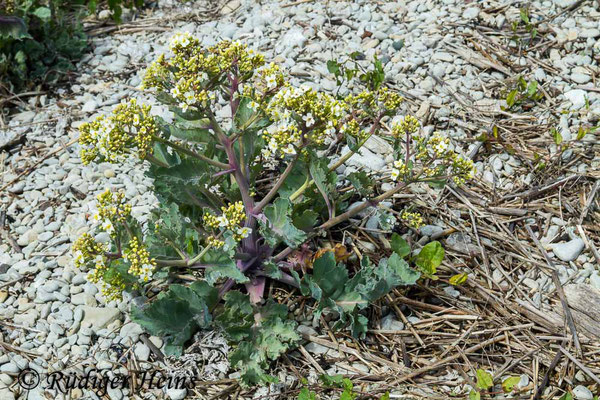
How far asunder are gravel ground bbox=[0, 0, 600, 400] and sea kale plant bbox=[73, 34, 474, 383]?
0.24 m

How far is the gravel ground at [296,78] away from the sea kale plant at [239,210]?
0.24 meters

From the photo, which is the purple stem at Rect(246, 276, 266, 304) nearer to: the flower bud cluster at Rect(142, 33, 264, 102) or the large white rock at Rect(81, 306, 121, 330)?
the large white rock at Rect(81, 306, 121, 330)

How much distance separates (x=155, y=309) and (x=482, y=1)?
330 cm

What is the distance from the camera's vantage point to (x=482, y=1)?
4449mm

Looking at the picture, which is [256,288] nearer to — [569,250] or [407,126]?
[407,126]

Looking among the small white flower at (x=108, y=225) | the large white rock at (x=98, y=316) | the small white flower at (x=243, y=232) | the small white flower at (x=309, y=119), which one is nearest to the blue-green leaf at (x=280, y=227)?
the small white flower at (x=243, y=232)

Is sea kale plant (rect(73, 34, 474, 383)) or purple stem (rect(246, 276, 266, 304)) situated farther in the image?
purple stem (rect(246, 276, 266, 304))

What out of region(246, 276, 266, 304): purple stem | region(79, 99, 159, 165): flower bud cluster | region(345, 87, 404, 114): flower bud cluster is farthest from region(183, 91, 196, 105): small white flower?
region(246, 276, 266, 304): purple stem

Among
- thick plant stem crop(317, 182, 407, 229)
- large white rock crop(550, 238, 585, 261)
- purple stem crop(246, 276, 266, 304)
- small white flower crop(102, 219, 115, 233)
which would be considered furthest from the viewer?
large white rock crop(550, 238, 585, 261)

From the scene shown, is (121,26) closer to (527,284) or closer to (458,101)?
(458,101)

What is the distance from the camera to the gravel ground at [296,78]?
2838 millimetres

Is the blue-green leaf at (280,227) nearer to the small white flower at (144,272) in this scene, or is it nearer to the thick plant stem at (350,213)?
the thick plant stem at (350,213)

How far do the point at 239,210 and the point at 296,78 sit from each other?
6.02 ft

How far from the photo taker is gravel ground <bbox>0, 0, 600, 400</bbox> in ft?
9.31
